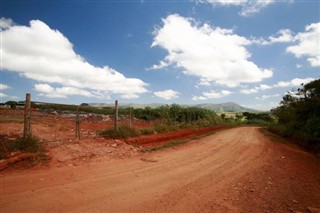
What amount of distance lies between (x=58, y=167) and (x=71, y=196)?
3002 mm

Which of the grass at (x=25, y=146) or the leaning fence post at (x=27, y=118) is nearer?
the grass at (x=25, y=146)

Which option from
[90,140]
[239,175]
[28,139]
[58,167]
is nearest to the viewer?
[239,175]

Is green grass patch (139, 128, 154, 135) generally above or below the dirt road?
above

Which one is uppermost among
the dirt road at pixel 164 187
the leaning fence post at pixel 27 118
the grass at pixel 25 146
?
the leaning fence post at pixel 27 118

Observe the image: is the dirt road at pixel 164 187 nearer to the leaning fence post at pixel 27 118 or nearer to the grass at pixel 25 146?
the grass at pixel 25 146

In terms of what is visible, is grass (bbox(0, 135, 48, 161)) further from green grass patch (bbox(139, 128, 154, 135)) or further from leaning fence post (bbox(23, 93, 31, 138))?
green grass patch (bbox(139, 128, 154, 135))

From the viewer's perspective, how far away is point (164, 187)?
5910 mm

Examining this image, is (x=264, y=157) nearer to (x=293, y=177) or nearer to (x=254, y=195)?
(x=293, y=177)

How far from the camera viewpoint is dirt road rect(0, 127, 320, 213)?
4785mm

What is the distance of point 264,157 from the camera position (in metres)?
10.1

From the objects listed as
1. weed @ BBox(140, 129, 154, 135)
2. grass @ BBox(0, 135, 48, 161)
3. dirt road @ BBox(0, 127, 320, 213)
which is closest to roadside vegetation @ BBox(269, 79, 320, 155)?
dirt road @ BBox(0, 127, 320, 213)

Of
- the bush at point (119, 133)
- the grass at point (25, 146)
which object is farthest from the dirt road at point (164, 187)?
the bush at point (119, 133)

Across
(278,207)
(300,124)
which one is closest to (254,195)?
(278,207)

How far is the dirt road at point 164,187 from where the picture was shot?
15.7 ft
